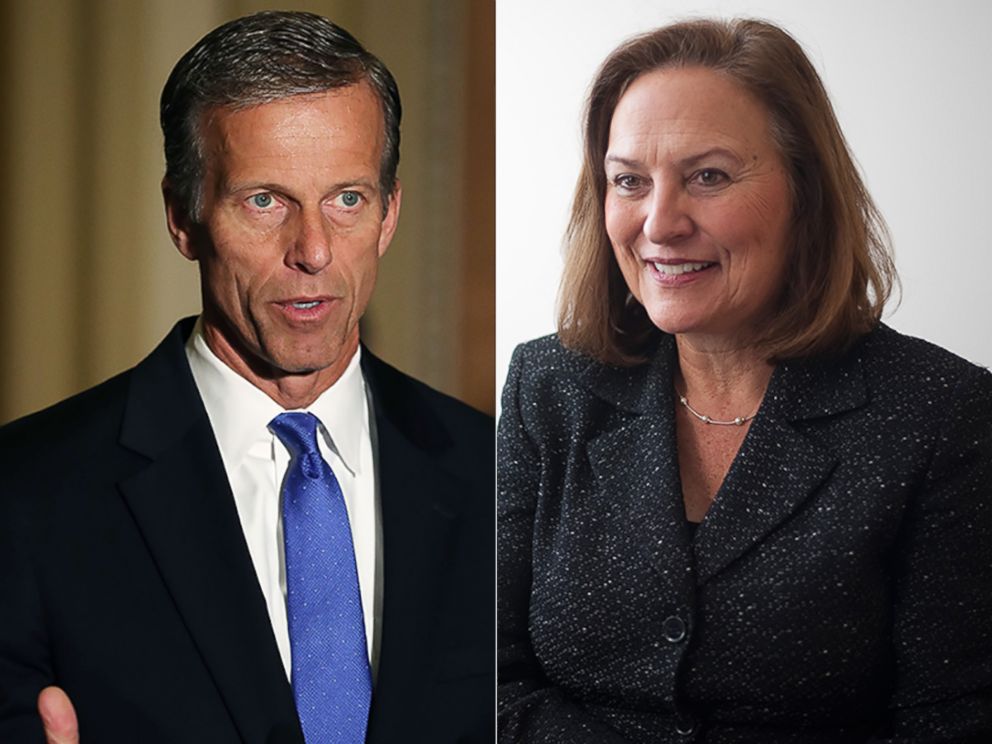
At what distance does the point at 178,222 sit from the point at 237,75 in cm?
27

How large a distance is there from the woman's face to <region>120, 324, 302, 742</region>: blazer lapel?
0.84 m

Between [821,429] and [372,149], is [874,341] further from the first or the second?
[372,149]

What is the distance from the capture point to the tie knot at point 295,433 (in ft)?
7.39

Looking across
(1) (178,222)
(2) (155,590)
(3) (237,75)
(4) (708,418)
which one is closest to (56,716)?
(2) (155,590)

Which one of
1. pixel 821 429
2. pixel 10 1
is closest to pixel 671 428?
pixel 821 429

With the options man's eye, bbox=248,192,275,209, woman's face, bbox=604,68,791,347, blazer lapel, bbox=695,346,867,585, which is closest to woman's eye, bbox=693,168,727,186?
woman's face, bbox=604,68,791,347

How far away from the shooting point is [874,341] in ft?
7.67

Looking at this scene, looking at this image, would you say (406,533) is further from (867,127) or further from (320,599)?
(867,127)

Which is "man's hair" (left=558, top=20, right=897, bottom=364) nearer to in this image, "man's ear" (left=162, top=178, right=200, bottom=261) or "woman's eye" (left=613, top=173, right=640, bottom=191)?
"woman's eye" (left=613, top=173, right=640, bottom=191)

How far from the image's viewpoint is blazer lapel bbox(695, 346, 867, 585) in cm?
228

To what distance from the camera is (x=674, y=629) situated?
227 centimetres

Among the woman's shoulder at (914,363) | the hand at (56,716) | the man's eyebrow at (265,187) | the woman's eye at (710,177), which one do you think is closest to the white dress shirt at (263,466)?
the man's eyebrow at (265,187)

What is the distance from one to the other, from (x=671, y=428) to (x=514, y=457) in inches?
11.6

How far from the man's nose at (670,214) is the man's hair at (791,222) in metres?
0.10
